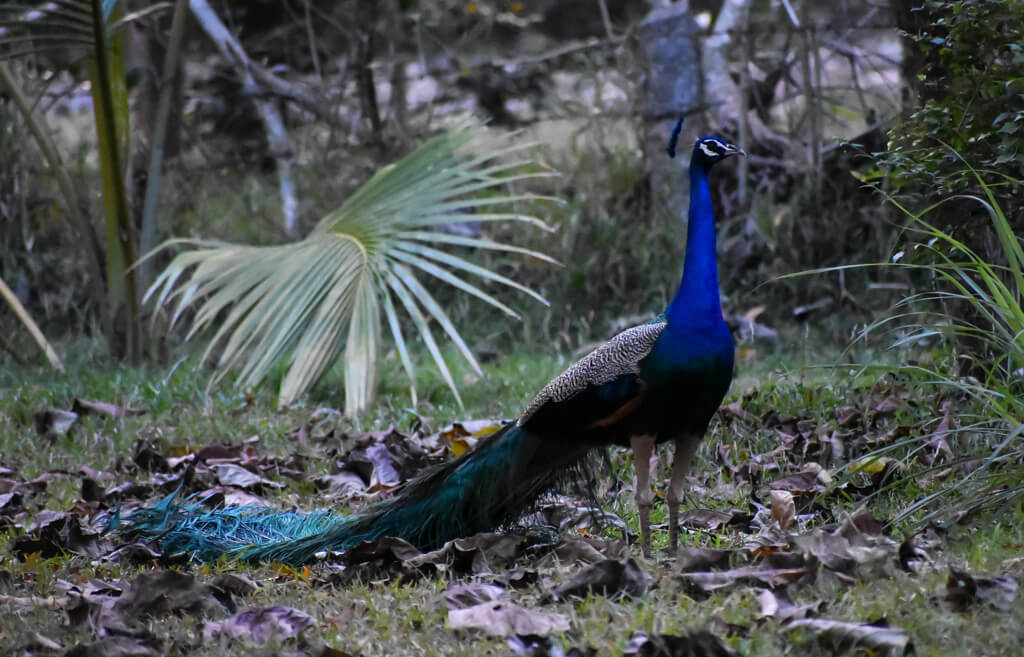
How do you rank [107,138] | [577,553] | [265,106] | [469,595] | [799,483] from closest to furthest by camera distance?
1. [469,595]
2. [577,553]
3. [799,483]
4. [107,138]
5. [265,106]

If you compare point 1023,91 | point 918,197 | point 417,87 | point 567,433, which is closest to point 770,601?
point 567,433

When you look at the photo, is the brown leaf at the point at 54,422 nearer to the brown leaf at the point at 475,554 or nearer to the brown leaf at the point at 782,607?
the brown leaf at the point at 475,554

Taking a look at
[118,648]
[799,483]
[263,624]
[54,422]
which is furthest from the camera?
[54,422]

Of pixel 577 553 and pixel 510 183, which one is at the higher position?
pixel 510 183

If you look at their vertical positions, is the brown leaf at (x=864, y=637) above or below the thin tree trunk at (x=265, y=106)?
below

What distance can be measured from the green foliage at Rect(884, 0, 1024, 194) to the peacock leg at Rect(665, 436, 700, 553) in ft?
3.90

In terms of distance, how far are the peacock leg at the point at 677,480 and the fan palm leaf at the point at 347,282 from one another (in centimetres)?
182

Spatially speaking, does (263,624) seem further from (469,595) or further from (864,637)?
(864,637)

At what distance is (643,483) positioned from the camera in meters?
3.24

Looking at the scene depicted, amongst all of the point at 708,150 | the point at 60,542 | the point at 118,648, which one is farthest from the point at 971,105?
the point at 60,542

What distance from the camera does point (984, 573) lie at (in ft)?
8.54

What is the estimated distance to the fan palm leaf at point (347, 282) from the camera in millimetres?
5172

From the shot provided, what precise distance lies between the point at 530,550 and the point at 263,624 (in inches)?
34.4

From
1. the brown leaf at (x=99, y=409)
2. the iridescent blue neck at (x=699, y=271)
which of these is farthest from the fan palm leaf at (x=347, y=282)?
the iridescent blue neck at (x=699, y=271)
